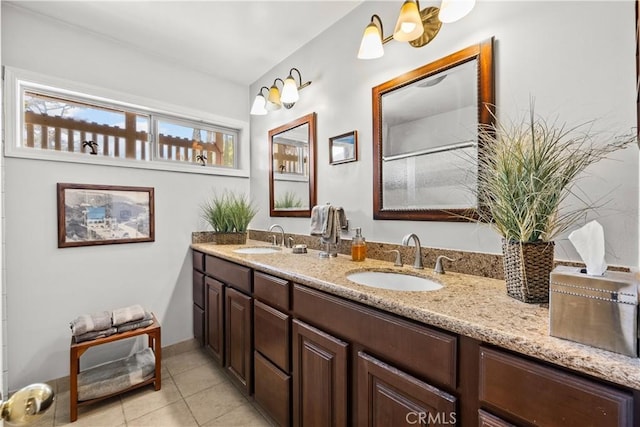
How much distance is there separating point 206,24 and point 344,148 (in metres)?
Result: 1.28

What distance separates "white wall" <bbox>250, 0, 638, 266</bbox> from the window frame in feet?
4.29

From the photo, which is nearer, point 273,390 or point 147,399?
point 273,390

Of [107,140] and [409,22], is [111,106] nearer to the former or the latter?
[107,140]

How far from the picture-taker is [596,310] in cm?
60

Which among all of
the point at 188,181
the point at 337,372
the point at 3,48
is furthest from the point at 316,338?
the point at 3,48

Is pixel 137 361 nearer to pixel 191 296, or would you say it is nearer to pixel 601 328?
pixel 191 296

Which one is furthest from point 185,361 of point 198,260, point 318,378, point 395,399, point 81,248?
point 395,399

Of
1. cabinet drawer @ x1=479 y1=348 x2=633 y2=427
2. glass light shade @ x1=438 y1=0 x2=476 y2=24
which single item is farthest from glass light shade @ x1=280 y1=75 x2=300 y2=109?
cabinet drawer @ x1=479 y1=348 x2=633 y2=427

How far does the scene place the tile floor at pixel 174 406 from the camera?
1.61m

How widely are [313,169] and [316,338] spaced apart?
1.26 meters

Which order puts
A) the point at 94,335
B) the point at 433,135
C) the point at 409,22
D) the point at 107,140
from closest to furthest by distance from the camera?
1. the point at 409,22
2. the point at 433,135
3. the point at 94,335
4. the point at 107,140

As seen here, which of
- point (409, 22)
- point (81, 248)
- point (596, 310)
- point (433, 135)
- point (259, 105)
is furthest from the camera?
point (259, 105)

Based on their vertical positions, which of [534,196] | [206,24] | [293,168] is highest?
[206,24]

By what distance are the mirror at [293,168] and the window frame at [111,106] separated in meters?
0.47
